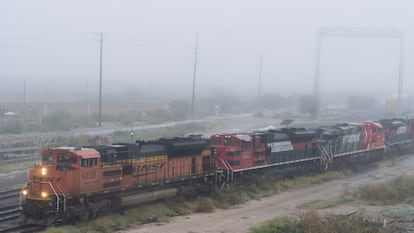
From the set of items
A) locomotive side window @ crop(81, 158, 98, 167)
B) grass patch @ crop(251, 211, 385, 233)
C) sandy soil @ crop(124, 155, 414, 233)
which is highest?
locomotive side window @ crop(81, 158, 98, 167)

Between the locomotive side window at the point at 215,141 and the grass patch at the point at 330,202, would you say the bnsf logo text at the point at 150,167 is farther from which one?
the grass patch at the point at 330,202

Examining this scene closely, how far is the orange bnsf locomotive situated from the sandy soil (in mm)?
1776

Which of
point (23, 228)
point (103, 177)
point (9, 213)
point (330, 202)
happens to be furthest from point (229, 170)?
point (23, 228)

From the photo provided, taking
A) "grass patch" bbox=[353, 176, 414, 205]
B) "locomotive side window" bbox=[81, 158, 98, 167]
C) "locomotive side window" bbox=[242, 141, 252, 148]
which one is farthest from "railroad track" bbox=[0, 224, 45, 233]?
"grass patch" bbox=[353, 176, 414, 205]

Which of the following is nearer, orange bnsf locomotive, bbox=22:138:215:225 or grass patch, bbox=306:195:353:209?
orange bnsf locomotive, bbox=22:138:215:225

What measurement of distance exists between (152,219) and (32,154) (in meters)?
17.8

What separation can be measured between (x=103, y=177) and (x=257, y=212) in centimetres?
663

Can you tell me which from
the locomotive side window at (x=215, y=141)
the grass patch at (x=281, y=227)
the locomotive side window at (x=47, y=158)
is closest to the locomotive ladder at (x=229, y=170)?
the locomotive side window at (x=215, y=141)

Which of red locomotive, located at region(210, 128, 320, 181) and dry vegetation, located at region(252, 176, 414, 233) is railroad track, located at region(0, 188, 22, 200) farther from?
dry vegetation, located at region(252, 176, 414, 233)

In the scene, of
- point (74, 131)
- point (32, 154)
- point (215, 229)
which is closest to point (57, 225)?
point (215, 229)

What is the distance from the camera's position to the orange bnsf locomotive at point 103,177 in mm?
17938

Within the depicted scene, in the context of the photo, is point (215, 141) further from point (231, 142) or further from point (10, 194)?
point (10, 194)

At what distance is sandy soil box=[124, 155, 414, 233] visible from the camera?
746 inches

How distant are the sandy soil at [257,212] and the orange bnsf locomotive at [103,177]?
5.83ft
